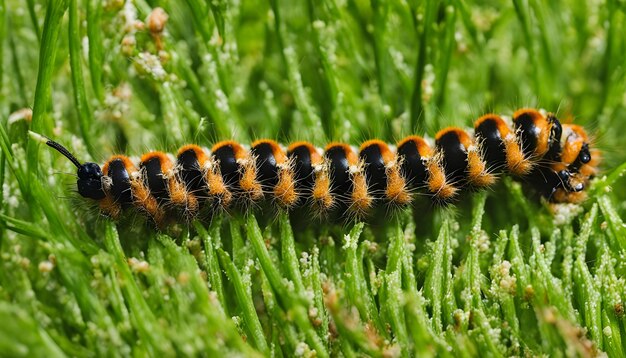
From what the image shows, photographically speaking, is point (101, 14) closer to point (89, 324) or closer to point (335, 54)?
point (335, 54)

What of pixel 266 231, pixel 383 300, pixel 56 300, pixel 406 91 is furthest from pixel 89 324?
pixel 406 91

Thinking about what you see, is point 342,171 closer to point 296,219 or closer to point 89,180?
point 296,219

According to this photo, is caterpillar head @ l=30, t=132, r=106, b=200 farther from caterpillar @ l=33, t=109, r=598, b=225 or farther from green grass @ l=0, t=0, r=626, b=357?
green grass @ l=0, t=0, r=626, b=357

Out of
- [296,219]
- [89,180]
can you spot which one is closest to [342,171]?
[296,219]

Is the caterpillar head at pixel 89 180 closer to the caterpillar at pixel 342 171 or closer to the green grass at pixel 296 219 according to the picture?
the caterpillar at pixel 342 171

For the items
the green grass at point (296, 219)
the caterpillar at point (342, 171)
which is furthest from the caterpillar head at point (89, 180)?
the green grass at point (296, 219)

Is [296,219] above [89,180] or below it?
below

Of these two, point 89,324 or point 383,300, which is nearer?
point 89,324
